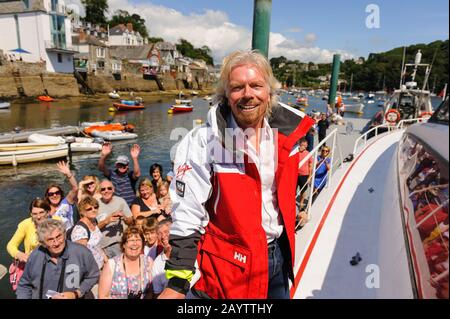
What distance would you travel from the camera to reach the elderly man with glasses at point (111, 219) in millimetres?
5203

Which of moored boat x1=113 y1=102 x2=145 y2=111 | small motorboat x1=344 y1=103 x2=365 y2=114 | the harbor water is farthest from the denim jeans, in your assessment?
small motorboat x1=344 y1=103 x2=365 y2=114

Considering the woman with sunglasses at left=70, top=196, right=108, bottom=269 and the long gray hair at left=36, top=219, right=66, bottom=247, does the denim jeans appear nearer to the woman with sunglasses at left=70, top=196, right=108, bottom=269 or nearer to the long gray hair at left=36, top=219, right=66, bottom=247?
the long gray hair at left=36, top=219, right=66, bottom=247

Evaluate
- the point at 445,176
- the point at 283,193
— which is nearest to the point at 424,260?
the point at 445,176

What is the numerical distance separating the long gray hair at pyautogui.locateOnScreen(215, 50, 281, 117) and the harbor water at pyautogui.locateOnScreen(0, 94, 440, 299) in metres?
0.94

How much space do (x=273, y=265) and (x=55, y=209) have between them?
532 centimetres

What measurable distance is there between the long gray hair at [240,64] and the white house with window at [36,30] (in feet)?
182

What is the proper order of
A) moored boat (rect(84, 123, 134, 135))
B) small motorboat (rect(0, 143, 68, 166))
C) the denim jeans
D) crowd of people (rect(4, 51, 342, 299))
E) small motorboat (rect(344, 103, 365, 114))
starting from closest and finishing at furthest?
crowd of people (rect(4, 51, 342, 299))
the denim jeans
small motorboat (rect(0, 143, 68, 166))
moored boat (rect(84, 123, 134, 135))
small motorboat (rect(344, 103, 365, 114))

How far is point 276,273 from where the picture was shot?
6.60 ft

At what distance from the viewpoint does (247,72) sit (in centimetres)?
173

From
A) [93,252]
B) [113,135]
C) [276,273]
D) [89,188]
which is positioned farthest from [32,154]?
[276,273]

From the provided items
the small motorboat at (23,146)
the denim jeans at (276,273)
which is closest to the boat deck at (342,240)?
the denim jeans at (276,273)

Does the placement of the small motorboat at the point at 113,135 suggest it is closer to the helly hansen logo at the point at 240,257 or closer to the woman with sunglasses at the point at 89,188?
the woman with sunglasses at the point at 89,188

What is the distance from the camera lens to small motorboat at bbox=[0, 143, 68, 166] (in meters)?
17.1
